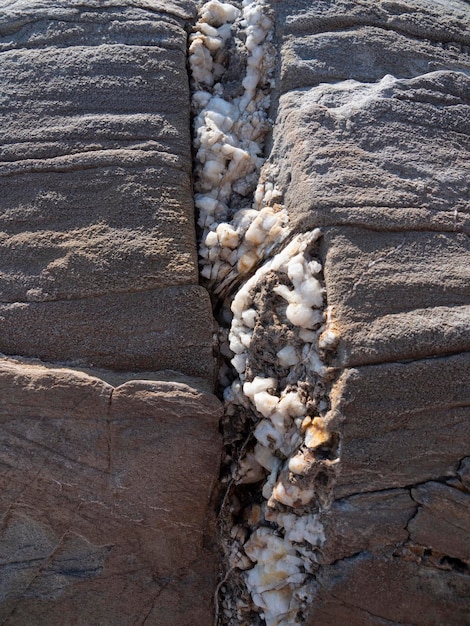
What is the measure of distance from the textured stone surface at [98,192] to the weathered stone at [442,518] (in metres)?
0.84

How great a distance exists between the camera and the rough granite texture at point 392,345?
79.0 inches

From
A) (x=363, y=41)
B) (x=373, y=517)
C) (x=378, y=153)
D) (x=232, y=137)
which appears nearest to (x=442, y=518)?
(x=373, y=517)

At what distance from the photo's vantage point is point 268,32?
8.58 feet

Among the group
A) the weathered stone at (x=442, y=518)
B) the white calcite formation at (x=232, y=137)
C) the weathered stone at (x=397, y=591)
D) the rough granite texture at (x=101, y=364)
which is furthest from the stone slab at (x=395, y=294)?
the weathered stone at (x=397, y=591)

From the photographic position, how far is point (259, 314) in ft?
7.37

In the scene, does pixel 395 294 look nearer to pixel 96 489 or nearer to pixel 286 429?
pixel 286 429

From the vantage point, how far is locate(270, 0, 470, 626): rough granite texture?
2.01 meters

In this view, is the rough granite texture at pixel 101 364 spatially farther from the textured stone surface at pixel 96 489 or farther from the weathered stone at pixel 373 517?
the weathered stone at pixel 373 517

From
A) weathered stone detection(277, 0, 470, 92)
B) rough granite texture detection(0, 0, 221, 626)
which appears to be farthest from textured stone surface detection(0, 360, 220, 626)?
weathered stone detection(277, 0, 470, 92)

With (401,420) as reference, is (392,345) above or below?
above

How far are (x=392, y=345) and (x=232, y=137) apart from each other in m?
1.09

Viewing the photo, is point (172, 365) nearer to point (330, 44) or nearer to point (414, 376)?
point (414, 376)

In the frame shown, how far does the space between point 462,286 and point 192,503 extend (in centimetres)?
116

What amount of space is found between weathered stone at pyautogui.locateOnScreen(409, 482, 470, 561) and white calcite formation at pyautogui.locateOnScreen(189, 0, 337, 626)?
0.29m
